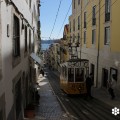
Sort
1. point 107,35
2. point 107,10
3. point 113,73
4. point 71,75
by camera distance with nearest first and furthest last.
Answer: point 71,75 < point 113,73 < point 107,10 < point 107,35

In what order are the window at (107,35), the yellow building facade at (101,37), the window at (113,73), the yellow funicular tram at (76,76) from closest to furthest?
the yellow funicular tram at (76,76)
the window at (113,73)
the yellow building facade at (101,37)
the window at (107,35)

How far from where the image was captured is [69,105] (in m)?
20.8

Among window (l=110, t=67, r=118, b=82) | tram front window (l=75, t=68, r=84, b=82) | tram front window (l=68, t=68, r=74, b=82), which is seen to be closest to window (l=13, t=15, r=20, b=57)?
tram front window (l=68, t=68, r=74, b=82)

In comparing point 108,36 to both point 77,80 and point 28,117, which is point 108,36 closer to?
point 77,80

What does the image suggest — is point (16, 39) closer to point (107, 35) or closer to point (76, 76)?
point (76, 76)

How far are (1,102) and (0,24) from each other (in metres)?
1.85

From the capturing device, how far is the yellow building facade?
26.2 m

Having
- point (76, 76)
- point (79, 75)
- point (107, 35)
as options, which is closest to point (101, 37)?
point (107, 35)

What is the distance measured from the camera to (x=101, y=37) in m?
30.5

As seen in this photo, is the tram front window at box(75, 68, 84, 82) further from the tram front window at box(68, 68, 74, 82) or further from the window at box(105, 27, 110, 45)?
the window at box(105, 27, 110, 45)

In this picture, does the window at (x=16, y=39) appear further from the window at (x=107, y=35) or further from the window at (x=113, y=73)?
the window at (x=107, y=35)

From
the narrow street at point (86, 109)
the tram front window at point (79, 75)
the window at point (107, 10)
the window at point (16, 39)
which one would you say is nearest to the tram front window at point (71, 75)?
the tram front window at point (79, 75)

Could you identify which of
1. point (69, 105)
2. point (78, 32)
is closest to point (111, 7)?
point (69, 105)

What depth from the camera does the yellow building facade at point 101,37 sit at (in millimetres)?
26156
